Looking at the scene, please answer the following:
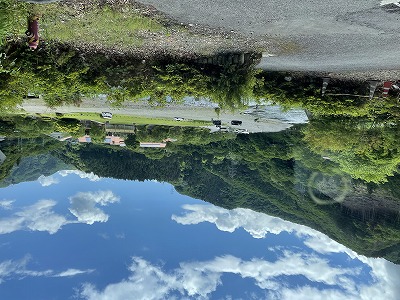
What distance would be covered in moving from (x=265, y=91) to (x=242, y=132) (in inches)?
430

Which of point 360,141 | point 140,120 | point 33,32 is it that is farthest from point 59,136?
point 360,141

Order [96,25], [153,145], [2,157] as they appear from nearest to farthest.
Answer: [96,25] < [2,157] < [153,145]

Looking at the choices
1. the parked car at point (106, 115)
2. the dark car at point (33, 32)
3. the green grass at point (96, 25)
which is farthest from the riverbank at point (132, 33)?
the parked car at point (106, 115)

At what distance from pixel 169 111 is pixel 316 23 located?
14.4m

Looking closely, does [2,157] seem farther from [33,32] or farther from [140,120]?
[33,32]

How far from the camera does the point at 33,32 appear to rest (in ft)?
47.2

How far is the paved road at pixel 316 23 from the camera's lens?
39.5ft

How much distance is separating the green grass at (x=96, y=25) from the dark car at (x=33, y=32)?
0.31 meters

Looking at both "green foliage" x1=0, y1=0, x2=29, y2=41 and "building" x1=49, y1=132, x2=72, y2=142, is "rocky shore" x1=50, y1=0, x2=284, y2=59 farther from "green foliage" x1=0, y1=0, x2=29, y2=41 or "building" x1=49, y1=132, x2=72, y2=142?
"building" x1=49, y1=132, x2=72, y2=142

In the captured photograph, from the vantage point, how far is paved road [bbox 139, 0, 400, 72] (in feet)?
39.5

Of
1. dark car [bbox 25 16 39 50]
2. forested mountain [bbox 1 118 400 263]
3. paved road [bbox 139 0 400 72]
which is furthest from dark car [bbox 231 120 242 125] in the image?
dark car [bbox 25 16 39 50]

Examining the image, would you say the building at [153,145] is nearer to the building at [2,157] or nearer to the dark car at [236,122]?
the dark car at [236,122]

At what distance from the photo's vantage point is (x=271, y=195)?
113 feet

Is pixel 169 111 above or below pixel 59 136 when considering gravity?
above
